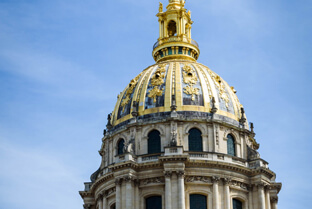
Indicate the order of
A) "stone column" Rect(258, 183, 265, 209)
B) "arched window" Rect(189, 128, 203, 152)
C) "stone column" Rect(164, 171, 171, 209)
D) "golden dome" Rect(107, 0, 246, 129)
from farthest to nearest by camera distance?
"golden dome" Rect(107, 0, 246, 129), "arched window" Rect(189, 128, 203, 152), "stone column" Rect(258, 183, 265, 209), "stone column" Rect(164, 171, 171, 209)

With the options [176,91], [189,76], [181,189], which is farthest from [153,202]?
[189,76]

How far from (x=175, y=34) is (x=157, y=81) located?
1028 cm

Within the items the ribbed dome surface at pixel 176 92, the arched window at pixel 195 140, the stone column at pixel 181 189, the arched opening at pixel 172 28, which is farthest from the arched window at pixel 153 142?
the arched opening at pixel 172 28

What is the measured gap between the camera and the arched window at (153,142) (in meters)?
83.2

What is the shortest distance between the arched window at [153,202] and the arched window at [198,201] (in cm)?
307

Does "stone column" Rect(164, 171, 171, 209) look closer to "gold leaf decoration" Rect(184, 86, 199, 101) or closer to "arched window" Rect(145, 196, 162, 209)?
"arched window" Rect(145, 196, 162, 209)

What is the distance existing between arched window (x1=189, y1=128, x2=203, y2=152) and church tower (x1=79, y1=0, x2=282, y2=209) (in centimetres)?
10

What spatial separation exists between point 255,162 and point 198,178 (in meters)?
6.55

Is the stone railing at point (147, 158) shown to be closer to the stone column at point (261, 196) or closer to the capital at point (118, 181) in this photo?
the capital at point (118, 181)

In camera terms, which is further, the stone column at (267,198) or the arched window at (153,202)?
the stone column at (267,198)

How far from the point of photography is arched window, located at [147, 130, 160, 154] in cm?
8319

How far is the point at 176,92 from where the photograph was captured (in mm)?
85812

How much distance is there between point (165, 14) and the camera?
9531 centimetres

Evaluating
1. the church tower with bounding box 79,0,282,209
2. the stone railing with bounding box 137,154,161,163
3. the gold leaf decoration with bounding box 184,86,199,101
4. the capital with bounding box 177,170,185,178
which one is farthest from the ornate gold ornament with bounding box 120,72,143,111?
the capital with bounding box 177,170,185,178
